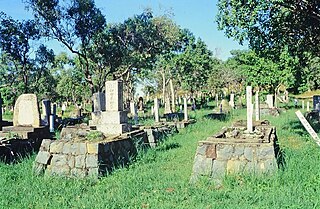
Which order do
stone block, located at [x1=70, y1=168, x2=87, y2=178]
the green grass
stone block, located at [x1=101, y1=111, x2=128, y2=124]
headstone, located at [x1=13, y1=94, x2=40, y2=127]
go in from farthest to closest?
headstone, located at [x1=13, y1=94, x2=40, y2=127]
stone block, located at [x1=101, y1=111, x2=128, y2=124]
stone block, located at [x1=70, y1=168, x2=87, y2=178]
the green grass

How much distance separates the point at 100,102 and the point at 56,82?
37.9 metres

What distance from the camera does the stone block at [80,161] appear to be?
8.69 metres

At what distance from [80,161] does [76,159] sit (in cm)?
11

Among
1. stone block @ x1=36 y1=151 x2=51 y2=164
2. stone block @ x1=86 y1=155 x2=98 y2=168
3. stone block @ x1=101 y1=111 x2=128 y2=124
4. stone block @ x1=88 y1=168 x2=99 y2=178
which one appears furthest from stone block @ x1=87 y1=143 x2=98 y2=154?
stone block @ x1=101 y1=111 x2=128 y2=124

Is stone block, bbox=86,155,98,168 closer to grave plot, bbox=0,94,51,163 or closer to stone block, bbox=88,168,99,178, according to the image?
stone block, bbox=88,168,99,178

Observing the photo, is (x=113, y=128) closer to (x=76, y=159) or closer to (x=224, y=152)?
(x=76, y=159)

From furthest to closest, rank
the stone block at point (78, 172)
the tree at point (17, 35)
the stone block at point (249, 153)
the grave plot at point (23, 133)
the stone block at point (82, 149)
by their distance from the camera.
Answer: the tree at point (17, 35) < the grave plot at point (23, 133) < the stone block at point (82, 149) < the stone block at point (78, 172) < the stone block at point (249, 153)

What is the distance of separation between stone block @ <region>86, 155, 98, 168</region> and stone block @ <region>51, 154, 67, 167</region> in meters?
0.58

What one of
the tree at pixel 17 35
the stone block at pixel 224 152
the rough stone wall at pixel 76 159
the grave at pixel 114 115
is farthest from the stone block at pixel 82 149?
the tree at pixel 17 35

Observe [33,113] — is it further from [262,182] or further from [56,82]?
[56,82]

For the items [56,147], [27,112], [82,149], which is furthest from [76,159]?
[27,112]

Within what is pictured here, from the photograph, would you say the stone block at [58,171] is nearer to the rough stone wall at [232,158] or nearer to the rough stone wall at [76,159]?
the rough stone wall at [76,159]

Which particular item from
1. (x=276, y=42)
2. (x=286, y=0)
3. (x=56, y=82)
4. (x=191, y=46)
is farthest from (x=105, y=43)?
(x=56, y=82)

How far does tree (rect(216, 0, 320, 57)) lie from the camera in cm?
1166
